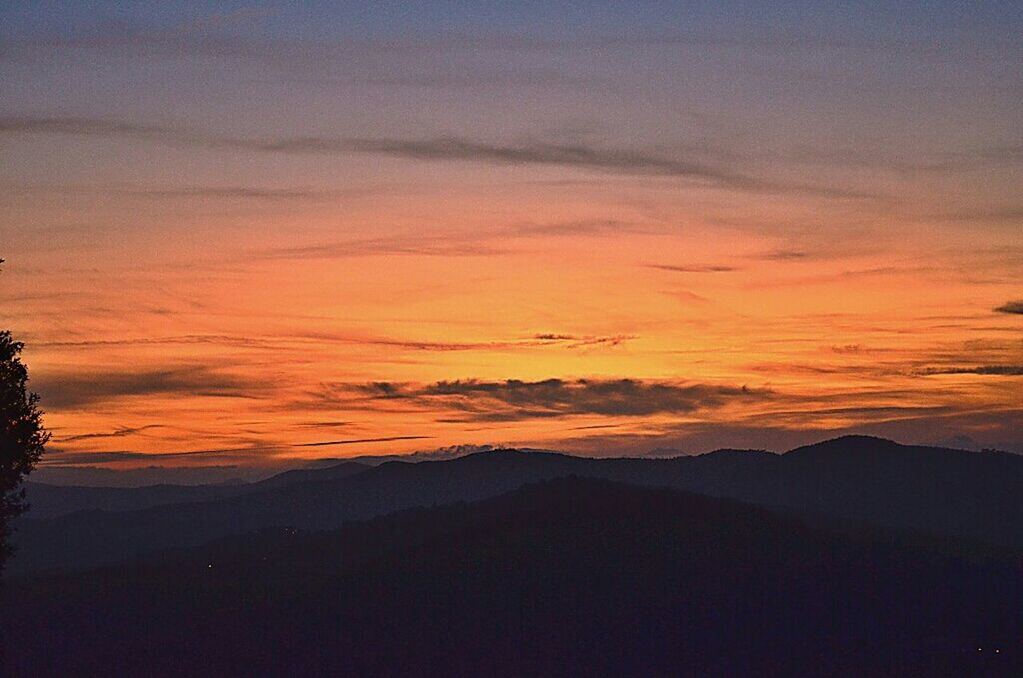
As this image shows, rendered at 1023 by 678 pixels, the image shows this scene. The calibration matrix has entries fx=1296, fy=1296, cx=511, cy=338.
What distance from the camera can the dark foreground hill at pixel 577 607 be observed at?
13038cm

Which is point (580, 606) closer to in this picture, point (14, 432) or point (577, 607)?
point (577, 607)

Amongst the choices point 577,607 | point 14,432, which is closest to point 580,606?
point 577,607

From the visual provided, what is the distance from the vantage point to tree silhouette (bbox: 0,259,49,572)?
7038cm

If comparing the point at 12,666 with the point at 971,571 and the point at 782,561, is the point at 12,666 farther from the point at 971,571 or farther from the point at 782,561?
the point at 971,571

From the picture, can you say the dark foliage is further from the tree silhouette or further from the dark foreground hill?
the dark foreground hill

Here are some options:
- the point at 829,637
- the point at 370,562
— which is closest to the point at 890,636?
the point at 829,637

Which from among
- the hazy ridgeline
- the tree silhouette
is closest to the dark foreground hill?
the hazy ridgeline

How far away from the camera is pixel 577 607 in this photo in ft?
479

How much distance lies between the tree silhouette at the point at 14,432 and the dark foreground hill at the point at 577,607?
62100 millimetres

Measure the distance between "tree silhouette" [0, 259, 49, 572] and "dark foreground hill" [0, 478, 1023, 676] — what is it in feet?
204

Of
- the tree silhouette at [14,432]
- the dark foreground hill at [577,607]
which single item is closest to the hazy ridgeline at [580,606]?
the dark foreground hill at [577,607]

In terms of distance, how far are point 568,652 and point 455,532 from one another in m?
55.9

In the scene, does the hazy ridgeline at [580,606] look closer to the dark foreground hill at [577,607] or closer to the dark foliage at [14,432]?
the dark foreground hill at [577,607]

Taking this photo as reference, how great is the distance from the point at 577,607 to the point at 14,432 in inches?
3390
